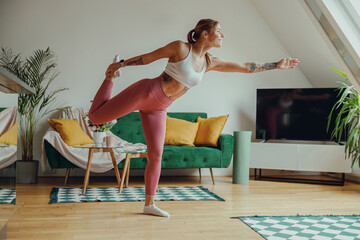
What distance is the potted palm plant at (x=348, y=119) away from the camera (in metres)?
4.64

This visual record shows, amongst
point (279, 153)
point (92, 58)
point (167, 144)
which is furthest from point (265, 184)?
point (92, 58)

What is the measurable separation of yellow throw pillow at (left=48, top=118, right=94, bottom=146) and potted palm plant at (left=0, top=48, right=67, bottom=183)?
1.22 feet

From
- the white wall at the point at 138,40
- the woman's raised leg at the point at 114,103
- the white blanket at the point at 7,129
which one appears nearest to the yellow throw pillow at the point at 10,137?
the white blanket at the point at 7,129

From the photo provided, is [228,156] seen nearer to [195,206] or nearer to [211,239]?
[195,206]

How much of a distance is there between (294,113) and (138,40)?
2.38 metres

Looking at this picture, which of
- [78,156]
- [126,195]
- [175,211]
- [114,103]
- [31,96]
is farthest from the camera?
[31,96]

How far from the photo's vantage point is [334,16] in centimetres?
223

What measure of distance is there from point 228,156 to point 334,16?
2.88 metres

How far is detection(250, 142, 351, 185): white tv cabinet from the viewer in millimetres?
5035

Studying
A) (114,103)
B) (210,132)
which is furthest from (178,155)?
(114,103)

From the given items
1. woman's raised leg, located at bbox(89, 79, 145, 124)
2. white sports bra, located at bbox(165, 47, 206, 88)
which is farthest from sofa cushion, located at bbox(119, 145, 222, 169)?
white sports bra, located at bbox(165, 47, 206, 88)

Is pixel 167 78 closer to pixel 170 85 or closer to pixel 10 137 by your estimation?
pixel 170 85

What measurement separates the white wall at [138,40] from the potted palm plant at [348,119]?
3.38ft

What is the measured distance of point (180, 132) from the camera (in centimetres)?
509
